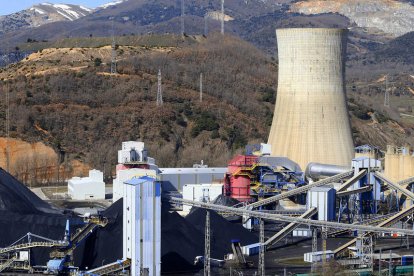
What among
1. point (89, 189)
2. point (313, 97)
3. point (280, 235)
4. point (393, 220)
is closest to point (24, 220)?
point (280, 235)

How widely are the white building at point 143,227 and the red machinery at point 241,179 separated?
14401 millimetres

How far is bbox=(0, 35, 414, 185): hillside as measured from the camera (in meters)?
67.4

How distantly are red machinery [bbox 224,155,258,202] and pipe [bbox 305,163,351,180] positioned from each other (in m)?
2.19

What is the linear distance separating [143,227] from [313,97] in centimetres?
1709

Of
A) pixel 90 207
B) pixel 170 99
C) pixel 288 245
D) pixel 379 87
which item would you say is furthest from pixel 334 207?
pixel 379 87

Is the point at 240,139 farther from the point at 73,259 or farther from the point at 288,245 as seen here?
the point at 73,259

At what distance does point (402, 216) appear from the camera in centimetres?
4103

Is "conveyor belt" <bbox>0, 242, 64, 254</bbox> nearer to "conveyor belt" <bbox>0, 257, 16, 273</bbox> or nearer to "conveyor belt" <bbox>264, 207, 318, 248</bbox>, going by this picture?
"conveyor belt" <bbox>0, 257, 16, 273</bbox>

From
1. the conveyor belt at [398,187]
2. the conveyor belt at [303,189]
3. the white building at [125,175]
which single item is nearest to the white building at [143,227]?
the conveyor belt at [303,189]

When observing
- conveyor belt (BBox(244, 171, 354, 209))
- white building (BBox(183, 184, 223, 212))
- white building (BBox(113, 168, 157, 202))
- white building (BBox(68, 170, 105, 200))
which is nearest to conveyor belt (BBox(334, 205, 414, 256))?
conveyor belt (BBox(244, 171, 354, 209))

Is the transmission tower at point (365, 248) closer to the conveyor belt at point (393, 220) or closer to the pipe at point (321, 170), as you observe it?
the conveyor belt at point (393, 220)

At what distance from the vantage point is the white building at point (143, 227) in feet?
110

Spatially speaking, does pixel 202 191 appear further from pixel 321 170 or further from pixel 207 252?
pixel 207 252

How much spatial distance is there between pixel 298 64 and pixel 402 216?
33.3 ft
